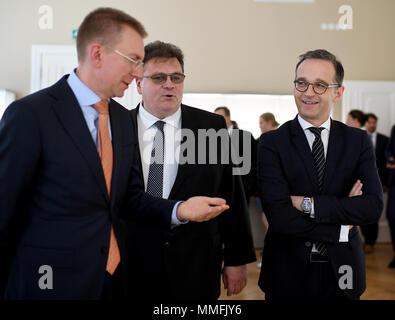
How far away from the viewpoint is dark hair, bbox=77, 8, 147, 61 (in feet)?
5.40

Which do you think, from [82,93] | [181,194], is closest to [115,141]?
[82,93]

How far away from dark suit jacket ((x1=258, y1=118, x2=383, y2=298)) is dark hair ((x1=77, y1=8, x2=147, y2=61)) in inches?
36.7

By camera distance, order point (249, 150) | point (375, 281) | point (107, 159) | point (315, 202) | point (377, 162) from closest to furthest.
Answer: point (107, 159) → point (315, 202) → point (375, 281) → point (249, 150) → point (377, 162)

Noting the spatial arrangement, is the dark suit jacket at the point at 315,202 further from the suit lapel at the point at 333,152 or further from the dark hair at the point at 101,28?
the dark hair at the point at 101,28

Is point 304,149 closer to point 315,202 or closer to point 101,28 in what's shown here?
point 315,202

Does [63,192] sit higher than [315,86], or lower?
lower

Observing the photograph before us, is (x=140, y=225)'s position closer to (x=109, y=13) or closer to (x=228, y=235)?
(x=228, y=235)

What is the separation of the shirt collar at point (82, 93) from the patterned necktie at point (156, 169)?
1.96 feet

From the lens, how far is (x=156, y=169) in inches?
83.4

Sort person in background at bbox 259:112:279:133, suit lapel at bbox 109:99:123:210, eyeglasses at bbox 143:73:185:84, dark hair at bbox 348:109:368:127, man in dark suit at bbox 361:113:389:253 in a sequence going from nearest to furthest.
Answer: suit lapel at bbox 109:99:123:210
eyeglasses at bbox 143:73:185:84
person in background at bbox 259:112:279:133
dark hair at bbox 348:109:368:127
man in dark suit at bbox 361:113:389:253

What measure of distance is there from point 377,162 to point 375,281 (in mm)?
2412

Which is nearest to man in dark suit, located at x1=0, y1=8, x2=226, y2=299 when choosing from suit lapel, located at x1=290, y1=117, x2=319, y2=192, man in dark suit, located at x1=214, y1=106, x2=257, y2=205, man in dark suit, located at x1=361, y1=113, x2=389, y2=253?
suit lapel, located at x1=290, y1=117, x2=319, y2=192

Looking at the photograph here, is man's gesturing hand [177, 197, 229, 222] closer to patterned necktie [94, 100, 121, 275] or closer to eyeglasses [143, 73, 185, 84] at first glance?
patterned necktie [94, 100, 121, 275]

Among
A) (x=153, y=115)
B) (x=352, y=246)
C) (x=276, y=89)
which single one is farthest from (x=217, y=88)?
(x=352, y=246)
